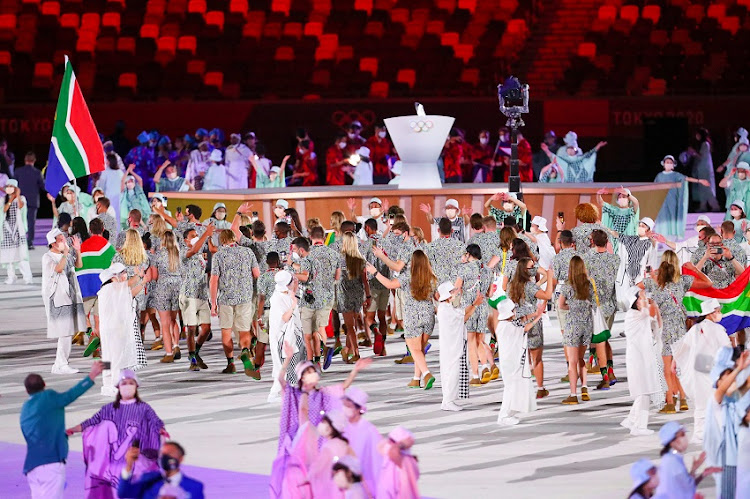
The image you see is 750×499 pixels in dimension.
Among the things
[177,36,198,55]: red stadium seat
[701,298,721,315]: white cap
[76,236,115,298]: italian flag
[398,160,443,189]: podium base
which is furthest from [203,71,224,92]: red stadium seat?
[701,298,721,315]: white cap

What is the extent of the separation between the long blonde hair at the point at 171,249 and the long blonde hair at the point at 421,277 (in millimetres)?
Answer: 3229

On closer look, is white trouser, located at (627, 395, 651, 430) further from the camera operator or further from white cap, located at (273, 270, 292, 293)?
white cap, located at (273, 270, 292, 293)

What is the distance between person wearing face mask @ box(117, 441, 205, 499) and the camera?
7.95 m

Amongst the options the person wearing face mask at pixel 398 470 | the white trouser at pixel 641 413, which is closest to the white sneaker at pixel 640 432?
the white trouser at pixel 641 413

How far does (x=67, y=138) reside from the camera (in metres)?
18.7

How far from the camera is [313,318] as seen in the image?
15641 millimetres

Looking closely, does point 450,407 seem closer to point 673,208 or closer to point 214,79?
point 673,208

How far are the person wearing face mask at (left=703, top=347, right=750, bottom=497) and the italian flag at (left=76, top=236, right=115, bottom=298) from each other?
8727mm

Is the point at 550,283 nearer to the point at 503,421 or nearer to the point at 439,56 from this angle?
the point at 503,421

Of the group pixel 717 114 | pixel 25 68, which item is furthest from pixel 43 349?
pixel 717 114

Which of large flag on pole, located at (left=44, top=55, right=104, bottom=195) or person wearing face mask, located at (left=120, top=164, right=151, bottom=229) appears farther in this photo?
person wearing face mask, located at (left=120, top=164, right=151, bottom=229)

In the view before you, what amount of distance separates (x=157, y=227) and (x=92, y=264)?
92 centimetres

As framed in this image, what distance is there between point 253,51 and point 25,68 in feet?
18.4

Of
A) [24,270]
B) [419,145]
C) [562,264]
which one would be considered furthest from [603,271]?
[24,270]
